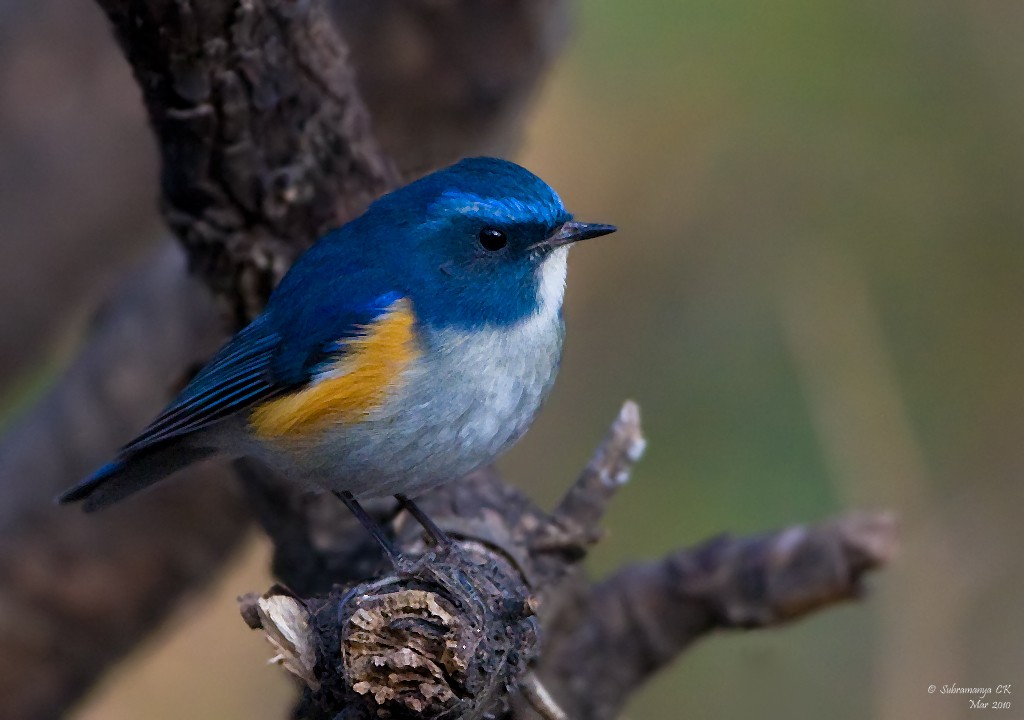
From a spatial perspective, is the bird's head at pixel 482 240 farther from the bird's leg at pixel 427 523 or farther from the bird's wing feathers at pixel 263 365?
the bird's leg at pixel 427 523

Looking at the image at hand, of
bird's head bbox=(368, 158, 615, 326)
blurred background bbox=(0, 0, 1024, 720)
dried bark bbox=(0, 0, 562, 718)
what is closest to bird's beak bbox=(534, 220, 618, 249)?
bird's head bbox=(368, 158, 615, 326)

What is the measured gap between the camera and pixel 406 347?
9.93ft

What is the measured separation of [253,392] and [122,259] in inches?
135

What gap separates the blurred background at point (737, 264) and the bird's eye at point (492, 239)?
242 cm

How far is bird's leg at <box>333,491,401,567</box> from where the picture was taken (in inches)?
130

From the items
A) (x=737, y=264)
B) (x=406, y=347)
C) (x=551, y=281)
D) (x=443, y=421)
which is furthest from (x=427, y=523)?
(x=737, y=264)

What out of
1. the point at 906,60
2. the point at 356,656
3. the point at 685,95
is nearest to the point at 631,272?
the point at 685,95

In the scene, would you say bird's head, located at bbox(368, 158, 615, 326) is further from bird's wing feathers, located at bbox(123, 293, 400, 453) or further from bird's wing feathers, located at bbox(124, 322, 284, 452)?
bird's wing feathers, located at bbox(124, 322, 284, 452)

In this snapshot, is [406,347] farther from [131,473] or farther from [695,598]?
[695,598]

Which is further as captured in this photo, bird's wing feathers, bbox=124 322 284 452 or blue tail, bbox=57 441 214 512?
blue tail, bbox=57 441 214 512

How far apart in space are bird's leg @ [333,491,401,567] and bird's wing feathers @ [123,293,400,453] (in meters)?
0.38

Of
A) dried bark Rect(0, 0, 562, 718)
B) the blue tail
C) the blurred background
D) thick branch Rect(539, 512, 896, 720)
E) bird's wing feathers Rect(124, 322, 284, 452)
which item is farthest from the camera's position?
the blurred background

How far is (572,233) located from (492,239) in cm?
22

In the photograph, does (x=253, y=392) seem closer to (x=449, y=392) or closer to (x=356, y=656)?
(x=449, y=392)
